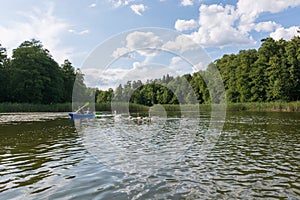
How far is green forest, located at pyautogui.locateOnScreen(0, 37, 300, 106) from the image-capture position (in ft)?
207

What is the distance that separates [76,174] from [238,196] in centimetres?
480

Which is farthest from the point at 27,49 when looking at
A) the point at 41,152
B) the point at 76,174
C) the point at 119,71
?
the point at 76,174

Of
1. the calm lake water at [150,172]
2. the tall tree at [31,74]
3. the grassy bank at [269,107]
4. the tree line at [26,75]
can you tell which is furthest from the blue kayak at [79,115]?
the grassy bank at [269,107]

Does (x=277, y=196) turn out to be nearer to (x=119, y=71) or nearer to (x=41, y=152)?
(x=41, y=152)

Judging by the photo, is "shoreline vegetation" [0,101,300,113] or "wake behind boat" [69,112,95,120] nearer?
"wake behind boat" [69,112,95,120]

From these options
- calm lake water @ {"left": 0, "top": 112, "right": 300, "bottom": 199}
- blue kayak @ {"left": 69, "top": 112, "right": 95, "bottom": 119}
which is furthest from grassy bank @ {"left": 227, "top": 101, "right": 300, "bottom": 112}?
calm lake water @ {"left": 0, "top": 112, "right": 300, "bottom": 199}

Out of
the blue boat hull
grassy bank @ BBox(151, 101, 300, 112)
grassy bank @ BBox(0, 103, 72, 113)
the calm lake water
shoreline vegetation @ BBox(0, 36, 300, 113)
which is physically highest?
shoreline vegetation @ BBox(0, 36, 300, 113)

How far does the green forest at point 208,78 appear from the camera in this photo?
207 feet

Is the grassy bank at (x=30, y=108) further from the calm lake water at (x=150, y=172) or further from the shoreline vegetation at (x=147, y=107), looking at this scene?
the calm lake water at (x=150, y=172)

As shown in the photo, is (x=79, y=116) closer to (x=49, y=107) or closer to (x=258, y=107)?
(x=49, y=107)

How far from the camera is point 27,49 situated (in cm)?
6794

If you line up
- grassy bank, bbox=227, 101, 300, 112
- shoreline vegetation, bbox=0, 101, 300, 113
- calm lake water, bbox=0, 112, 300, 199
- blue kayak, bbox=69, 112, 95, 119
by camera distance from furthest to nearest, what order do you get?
1. shoreline vegetation, bbox=0, 101, 300, 113
2. grassy bank, bbox=227, 101, 300, 112
3. blue kayak, bbox=69, 112, 95, 119
4. calm lake water, bbox=0, 112, 300, 199

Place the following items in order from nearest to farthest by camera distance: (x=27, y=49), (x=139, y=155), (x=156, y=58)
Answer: (x=139, y=155) → (x=156, y=58) → (x=27, y=49)

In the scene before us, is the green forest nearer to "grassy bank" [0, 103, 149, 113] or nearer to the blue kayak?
"grassy bank" [0, 103, 149, 113]
